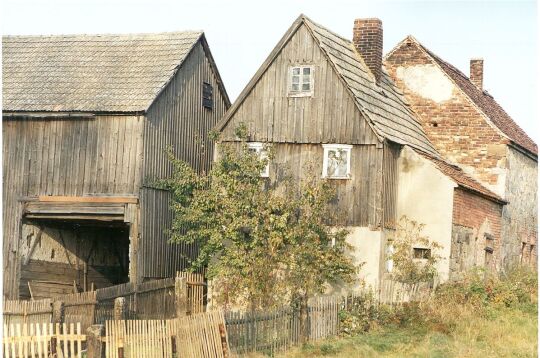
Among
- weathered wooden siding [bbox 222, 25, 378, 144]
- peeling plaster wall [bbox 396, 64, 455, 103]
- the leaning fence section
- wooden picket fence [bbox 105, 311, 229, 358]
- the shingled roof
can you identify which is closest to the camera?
wooden picket fence [bbox 105, 311, 229, 358]

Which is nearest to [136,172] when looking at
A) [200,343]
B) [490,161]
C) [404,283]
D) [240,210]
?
[240,210]

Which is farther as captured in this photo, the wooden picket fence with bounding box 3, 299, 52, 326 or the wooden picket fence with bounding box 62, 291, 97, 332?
the wooden picket fence with bounding box 62, 291, 97, 332

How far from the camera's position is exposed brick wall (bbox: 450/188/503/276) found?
2820 centimetres

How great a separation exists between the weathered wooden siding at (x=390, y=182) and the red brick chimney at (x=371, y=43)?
11.7 feet

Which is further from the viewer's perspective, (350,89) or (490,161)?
(490,161)

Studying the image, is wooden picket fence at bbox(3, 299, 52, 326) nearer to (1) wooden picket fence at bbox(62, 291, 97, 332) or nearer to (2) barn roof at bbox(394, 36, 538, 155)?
(1) wooden picket fence at bbox(62, 291, 97, 332)

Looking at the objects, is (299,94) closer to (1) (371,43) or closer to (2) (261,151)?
(2) (261,151)

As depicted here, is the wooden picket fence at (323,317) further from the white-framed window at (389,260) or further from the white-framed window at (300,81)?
the white-framed window at (300,81)

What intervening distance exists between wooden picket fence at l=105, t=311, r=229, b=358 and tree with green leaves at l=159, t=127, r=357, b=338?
164 inches

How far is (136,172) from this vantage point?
91.3 feet

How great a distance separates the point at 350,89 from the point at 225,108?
8303mm

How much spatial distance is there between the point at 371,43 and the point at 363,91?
119 inches

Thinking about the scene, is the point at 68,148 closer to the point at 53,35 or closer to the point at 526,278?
the point at 53,35

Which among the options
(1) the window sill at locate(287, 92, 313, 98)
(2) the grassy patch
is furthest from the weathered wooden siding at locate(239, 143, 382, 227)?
(2) the grassy patch
